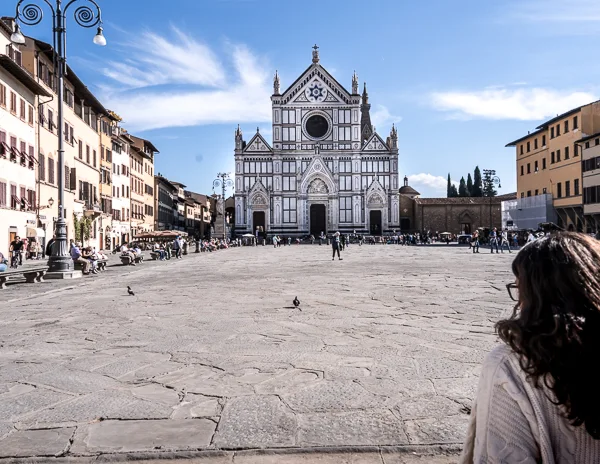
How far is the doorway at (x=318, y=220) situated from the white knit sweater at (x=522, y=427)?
7202 centimetres

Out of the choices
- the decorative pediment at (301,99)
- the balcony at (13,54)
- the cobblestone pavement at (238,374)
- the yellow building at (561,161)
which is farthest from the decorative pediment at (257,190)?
the cobblestone pavement at (238,374)

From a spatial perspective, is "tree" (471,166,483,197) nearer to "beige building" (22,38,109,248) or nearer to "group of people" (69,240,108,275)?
"beige building" (22,38,109,248)

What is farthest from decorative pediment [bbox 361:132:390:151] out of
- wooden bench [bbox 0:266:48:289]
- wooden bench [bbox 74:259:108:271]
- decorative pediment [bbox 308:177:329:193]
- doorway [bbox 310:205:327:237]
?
wooden bench [bbox 0:266:48:289]

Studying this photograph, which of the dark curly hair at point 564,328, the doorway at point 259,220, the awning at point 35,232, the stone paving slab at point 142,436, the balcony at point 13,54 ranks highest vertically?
the balcony at point 13,54

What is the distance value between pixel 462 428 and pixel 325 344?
2959 mm

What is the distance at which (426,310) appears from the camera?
9.64m

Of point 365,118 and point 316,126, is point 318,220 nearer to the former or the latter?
point 316,126

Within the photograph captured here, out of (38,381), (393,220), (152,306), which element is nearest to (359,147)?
(393,220)

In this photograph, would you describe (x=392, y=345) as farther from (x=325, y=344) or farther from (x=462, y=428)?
(x=462, y=428)

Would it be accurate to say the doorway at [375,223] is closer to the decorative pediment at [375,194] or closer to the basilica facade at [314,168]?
the basilica facade at [314,168]

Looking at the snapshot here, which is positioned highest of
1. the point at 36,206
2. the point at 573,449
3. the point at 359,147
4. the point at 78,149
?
the point at 359,147

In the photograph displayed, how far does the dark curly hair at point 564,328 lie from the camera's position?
161cm

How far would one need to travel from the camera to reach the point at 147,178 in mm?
62250

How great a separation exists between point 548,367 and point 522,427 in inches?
8.2
